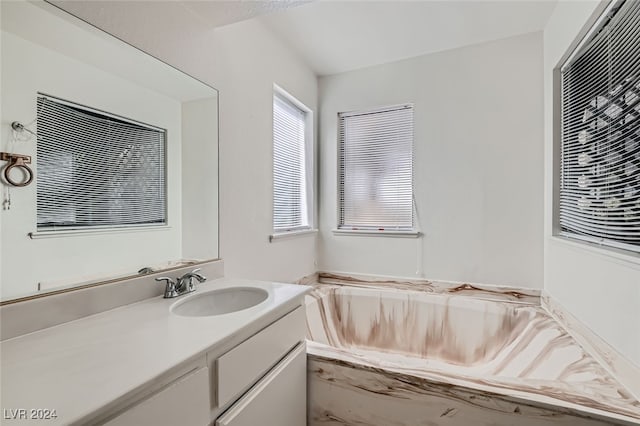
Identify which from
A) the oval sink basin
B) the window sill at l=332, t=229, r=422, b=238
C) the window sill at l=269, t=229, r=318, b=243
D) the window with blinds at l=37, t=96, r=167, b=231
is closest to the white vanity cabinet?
the oval sink basin

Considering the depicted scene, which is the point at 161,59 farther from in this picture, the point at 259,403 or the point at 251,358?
the point at 259,403

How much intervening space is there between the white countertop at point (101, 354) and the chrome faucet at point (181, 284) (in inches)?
4.5

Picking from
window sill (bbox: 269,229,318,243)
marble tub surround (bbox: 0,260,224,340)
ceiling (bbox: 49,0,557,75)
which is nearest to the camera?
marble tub surround (bbox: 0,260,224,340)

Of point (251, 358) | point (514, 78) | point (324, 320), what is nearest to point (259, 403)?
point (251, 358)

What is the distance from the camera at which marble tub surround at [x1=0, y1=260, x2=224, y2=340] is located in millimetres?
890

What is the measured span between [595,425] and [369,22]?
237 centimetres

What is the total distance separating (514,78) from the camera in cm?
229

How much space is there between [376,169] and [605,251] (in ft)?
5.62

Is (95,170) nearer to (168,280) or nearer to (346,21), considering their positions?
(168,280)

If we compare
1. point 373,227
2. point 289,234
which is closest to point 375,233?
point 373,227

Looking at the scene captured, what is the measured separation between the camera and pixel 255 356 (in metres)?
1.08

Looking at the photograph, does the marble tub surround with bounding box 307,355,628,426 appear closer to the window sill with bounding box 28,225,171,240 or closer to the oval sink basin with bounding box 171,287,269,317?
the oval sink basin with bounding box 171,287,269,317

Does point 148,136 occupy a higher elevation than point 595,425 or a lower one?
higher

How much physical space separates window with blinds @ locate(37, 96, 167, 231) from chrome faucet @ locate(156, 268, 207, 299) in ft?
0.91
